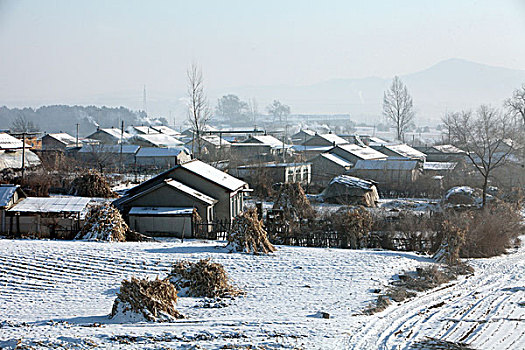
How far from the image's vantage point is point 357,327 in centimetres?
1398

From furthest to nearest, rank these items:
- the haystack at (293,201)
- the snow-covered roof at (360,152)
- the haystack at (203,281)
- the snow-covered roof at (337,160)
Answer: the snow-covered roof at (360,152), the snow-covered roof at (337,160), the haystack at (293,201), the haystack at (203,281)

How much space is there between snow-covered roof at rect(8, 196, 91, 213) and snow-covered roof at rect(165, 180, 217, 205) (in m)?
3.89

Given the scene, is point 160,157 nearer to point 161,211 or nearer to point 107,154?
point 107,154

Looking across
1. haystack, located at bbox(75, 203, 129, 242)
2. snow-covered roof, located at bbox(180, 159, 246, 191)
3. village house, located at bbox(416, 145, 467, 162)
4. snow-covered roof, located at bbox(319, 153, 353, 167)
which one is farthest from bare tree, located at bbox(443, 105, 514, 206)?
haystack, located at bbox(75, 203, 129, 242)

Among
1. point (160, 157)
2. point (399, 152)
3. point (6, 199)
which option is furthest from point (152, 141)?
point (6, 199)

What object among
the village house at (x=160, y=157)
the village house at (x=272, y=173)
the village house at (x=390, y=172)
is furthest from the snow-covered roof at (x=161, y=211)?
the village house at (x=160, y=157)

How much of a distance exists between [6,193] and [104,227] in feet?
17.8

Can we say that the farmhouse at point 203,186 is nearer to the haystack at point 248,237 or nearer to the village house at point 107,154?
the haystack at point 248,237

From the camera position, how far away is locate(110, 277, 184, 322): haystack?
13.6 meters

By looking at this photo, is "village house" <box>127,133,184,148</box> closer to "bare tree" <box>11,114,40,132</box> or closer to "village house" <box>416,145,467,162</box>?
"bare tree" <box>11,114,40,132</box>

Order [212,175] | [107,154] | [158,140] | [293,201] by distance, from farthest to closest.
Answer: [158,140] → [107,154] → [293,201] → [212,175]

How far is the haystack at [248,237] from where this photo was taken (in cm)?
2202

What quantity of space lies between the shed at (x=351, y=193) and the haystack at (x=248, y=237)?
1655cm

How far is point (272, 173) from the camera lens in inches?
1789
